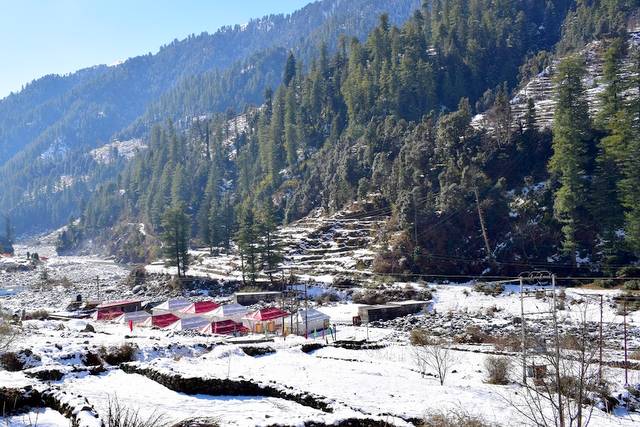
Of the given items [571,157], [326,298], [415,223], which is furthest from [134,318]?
[571,157]

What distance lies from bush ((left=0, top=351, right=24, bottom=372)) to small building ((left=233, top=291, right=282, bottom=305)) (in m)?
31.4

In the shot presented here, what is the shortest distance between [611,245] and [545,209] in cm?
748

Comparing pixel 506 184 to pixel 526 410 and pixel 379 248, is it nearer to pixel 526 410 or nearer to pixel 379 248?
pixel 379 248

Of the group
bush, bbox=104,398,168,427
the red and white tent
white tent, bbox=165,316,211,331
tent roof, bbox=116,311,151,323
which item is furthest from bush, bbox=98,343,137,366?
tent roof, bbox=116,311,151,323

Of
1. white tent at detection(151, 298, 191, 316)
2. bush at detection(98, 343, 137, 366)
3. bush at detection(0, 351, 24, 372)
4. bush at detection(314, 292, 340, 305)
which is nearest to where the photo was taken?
bush at detection(0, 351, 24, 372)

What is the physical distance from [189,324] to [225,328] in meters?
2.84

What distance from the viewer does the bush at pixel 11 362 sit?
67.4 feet

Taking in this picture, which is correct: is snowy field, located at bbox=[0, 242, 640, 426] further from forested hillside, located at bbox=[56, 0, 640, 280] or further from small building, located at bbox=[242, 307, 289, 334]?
forested hillside, located at bbox=[56, 0, 640, 280]

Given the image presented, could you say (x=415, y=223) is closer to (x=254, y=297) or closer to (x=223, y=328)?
(x=254, y=297)

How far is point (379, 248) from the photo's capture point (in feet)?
186

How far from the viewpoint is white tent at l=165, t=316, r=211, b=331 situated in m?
39.2

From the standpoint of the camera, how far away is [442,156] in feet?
206

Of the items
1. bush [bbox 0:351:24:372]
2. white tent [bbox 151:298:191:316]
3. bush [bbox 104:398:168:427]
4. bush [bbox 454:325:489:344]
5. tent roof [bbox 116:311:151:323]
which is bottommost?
bush [bbox 454:325:489:344]

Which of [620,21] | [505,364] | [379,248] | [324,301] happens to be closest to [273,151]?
[379,248]
